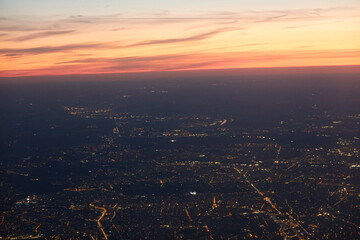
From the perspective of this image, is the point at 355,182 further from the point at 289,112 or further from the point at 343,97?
the point at 343,97

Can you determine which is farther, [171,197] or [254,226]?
[171,197]

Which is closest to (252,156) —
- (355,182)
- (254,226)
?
(355,182)

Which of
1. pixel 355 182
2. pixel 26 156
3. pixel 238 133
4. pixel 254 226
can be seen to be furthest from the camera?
pixel 238 133

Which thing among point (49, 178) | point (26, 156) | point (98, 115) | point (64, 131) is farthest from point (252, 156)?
point (98, 115)

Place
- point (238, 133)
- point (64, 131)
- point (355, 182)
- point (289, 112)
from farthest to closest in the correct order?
point (289, 112) → point (64, 131) → point (238, 133) → point (355, 182)

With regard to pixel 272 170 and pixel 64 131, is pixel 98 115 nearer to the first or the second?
pixel 64 131

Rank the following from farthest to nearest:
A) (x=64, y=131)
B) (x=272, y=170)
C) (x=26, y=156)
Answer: (x=64, y=131) → (x=26, y=156) → (x=272, y=170)

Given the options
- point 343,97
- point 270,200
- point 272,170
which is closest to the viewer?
point 270,200

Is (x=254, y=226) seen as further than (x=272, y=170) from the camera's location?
No
